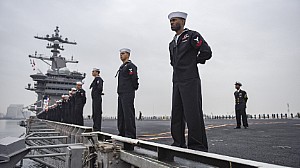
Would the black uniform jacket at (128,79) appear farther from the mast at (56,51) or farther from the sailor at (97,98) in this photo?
the mast at (56,51)

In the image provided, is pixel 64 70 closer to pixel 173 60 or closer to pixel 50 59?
pixel 50 59

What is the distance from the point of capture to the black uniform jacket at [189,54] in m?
2.55

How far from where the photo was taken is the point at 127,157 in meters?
2.27

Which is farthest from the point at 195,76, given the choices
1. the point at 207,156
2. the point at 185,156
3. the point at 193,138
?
the point at 207,156

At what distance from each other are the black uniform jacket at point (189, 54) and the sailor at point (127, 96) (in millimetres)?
1707

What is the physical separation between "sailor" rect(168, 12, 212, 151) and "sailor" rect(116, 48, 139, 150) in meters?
1.62

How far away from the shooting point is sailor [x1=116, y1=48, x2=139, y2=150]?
4.21 metres

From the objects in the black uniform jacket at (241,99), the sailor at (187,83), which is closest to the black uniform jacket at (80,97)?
the black uniform jacket at (241,99)

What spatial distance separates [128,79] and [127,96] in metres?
0.35

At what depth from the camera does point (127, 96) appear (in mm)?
4285

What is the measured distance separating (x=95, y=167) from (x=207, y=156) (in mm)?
1883

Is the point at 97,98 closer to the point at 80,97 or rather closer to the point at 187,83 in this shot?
the point at 80,97

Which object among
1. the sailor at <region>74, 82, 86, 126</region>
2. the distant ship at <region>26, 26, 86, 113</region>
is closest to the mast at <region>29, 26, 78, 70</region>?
the distant ship at <region>26, 26, 86, 113</region>

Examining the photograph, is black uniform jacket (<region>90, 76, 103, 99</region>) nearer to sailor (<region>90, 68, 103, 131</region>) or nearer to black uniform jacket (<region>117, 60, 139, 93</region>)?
sailor (<region>90, 68, 103, 131</region>)
